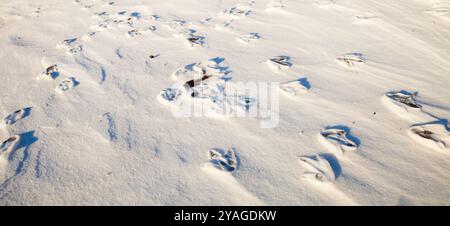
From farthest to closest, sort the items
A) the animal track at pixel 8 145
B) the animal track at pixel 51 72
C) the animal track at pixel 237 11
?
the animal track at pixel 237 11 → the animal track at pixel 51 72 → the animal track at pixel 8 145

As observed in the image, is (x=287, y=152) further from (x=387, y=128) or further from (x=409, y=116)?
(x=409, y=116)

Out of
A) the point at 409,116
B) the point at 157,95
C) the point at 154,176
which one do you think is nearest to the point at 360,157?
the point at 409,116

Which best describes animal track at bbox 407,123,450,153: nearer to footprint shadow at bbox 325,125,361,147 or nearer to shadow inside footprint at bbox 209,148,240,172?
footprint shadow at bbox 325,125,361,147

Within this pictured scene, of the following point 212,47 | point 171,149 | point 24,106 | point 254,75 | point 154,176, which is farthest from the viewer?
point 212,47

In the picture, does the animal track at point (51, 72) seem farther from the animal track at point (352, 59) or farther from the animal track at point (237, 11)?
the animal track at point (352, 59)

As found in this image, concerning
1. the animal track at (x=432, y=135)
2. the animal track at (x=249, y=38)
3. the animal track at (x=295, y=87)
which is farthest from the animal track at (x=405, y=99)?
the animal track at (x=249, y=38)

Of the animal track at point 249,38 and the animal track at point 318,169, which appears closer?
the animal track at point 318,169

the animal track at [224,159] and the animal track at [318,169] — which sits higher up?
the animal track at [318,169]
